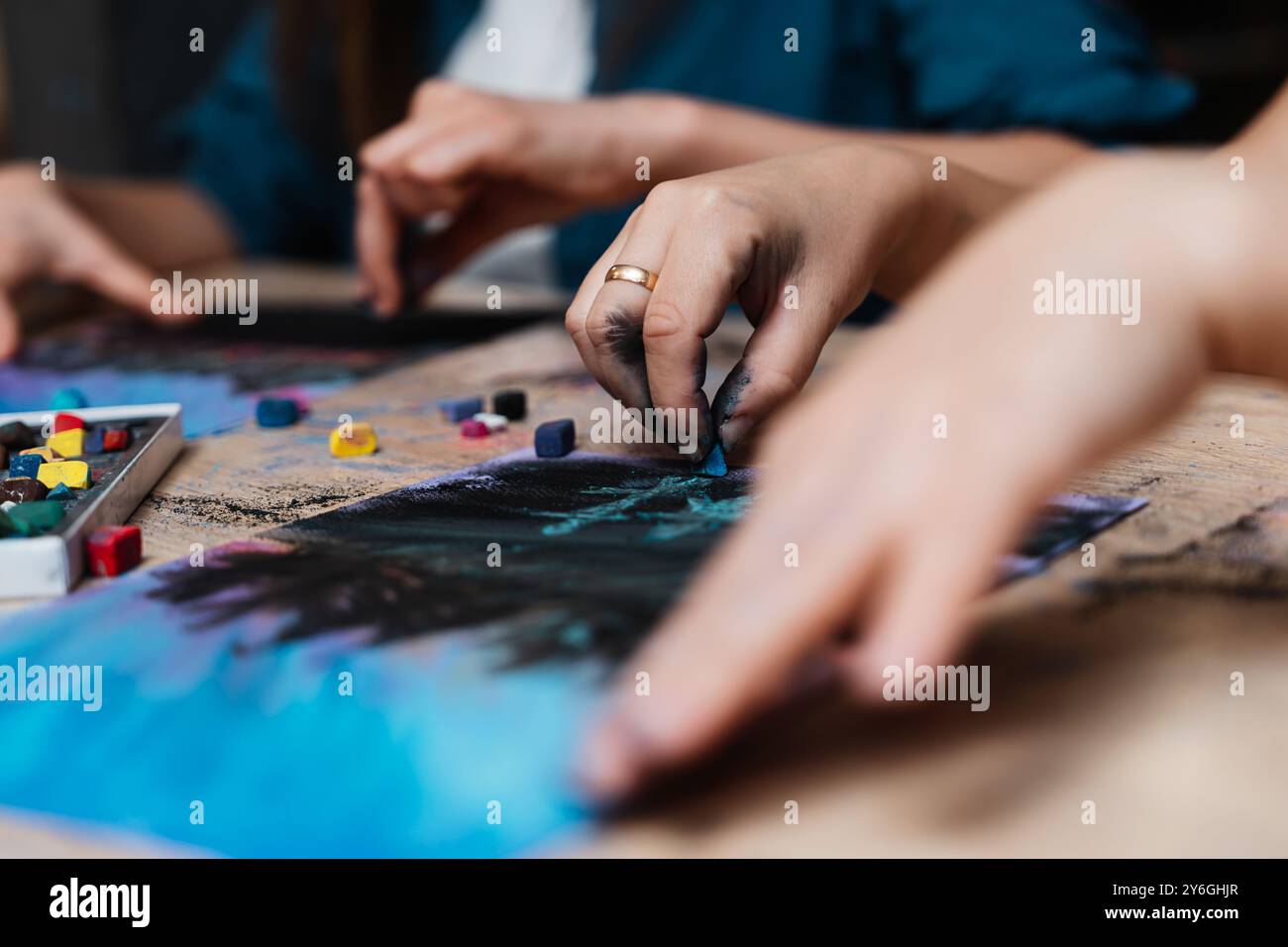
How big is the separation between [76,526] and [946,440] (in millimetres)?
374

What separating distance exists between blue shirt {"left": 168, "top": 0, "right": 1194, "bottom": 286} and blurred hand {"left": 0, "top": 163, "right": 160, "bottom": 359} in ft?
1.52

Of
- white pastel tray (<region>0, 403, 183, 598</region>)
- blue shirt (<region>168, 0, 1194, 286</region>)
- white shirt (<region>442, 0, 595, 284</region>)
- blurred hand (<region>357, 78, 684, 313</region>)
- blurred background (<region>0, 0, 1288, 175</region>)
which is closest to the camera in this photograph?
white pastel tray (<region>0, 403, 183, 598</region>)

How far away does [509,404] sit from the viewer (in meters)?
0.74

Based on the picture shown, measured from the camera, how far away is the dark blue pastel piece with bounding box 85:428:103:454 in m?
0.62

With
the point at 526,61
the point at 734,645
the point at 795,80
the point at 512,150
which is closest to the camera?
the point at 734,645

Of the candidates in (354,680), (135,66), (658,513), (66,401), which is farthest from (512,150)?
(135,66)

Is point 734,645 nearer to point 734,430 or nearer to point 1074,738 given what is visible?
point 1074,738

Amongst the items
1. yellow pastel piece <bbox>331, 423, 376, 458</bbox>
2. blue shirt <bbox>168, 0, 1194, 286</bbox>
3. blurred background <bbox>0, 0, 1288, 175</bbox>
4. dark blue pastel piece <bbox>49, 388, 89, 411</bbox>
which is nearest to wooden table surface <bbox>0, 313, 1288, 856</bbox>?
yellow pastel piece <bbox>331, 423, 376, 458</bbox>

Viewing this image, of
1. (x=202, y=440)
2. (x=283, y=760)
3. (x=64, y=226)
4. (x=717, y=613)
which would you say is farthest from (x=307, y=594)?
(x=64, y=226)

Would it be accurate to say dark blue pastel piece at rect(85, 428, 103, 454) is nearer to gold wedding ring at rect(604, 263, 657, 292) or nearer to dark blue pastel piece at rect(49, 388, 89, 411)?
dark blue pastel piece at rect(49, 388, 89, 411)

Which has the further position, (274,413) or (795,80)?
(795,80)

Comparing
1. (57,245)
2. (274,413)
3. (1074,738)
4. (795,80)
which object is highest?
(795,80)

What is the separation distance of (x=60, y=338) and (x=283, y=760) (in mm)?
894

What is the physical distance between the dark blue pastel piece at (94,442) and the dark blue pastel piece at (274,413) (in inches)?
4.6
